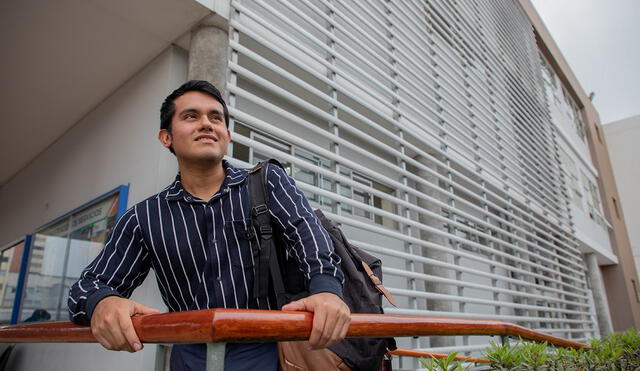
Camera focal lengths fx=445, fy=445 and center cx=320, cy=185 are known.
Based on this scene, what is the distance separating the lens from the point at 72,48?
4.15m

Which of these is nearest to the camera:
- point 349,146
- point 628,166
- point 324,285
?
point 324,285

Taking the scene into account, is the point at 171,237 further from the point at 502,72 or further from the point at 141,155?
the point at 502,72

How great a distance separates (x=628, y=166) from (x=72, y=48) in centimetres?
2630

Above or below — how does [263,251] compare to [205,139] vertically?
below

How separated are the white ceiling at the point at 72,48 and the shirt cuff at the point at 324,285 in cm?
274

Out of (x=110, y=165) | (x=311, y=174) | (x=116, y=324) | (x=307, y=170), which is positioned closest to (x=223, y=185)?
(x=116, y=324)

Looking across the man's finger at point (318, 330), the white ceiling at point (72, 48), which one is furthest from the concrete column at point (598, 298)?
the man's finger at point (318, 330)

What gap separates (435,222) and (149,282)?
3.30 metres

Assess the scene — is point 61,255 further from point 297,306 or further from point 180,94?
point 297,306

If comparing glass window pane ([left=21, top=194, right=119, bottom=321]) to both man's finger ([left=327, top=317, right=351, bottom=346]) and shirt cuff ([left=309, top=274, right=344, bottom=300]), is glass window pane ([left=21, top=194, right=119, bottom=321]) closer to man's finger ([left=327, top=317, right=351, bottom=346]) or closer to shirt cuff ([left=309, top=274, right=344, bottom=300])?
shirt cuff ([left=309, top=274, right=344, bottom=300])

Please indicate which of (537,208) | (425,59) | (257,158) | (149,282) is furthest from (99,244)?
(537,208)

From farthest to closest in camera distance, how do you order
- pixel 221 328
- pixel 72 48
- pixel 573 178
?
1. pixel 573 178
2. pixel 72 48
3. pixel 221 328

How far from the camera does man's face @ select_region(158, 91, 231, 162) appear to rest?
1.63 m

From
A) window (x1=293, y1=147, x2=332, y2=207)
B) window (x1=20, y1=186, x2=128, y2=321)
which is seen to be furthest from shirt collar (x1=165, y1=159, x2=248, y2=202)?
window (x1=293, y1=147, x2=332, y2=207)
